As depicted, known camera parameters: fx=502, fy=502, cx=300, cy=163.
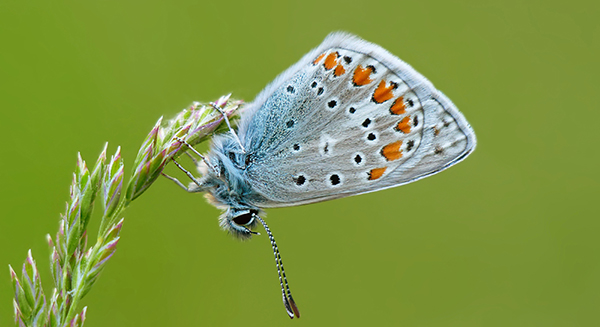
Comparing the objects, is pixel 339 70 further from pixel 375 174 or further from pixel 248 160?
pixel 248 160

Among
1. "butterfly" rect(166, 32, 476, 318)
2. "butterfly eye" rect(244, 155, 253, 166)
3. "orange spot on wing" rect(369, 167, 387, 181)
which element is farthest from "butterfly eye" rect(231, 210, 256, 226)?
"orange spot on wing" rect(369, 167, 387, 181)

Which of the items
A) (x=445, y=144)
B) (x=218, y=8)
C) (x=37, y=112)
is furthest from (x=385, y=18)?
(x=37, y=112)

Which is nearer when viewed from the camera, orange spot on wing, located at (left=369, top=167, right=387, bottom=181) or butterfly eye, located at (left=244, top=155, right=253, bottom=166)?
orange spot on wing, located at (left=369, top=167, right=387, bottom=181)

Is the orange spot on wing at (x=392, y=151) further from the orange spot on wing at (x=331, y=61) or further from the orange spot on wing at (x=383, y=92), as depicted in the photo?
the orange spot on wing at (x=331, y=61)

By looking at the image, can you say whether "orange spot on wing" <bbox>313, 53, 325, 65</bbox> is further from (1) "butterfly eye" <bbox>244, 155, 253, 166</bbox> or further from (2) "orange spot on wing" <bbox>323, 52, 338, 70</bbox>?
(1) "butterfly eye" <bbox>244, 155, 253, 166</bbox>

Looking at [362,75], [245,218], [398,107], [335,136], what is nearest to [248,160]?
[245,218]

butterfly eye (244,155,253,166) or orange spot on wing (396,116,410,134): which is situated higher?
butterfly eye (244,155,253,166)

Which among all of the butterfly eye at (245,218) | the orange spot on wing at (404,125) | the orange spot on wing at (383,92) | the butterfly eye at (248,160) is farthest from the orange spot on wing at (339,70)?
the butterfly eye at (245,218)
